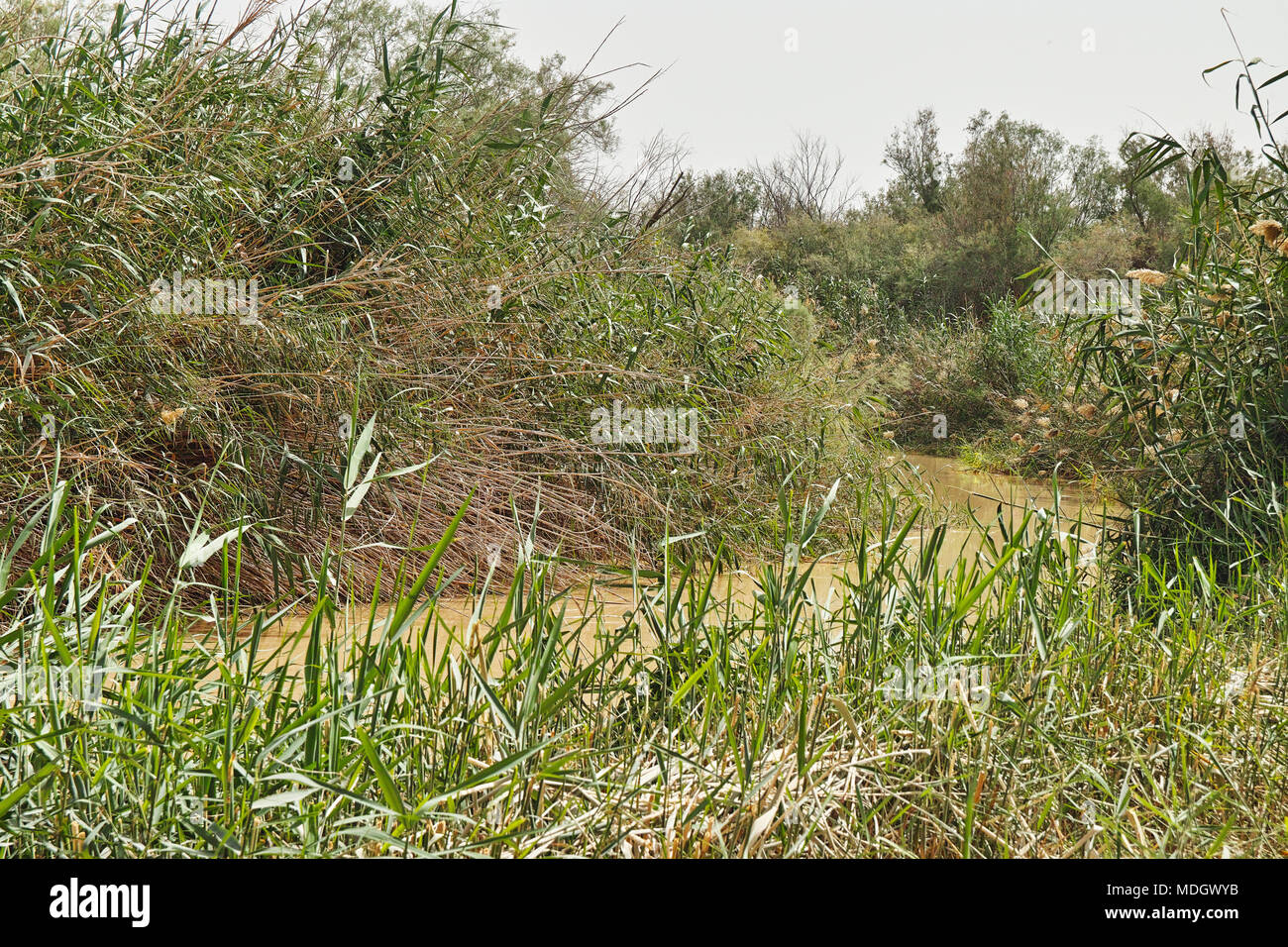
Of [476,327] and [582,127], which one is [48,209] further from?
[582,127]

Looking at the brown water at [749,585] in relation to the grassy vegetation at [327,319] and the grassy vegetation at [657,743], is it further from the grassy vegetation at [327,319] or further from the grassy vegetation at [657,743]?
the grassy vegetation at [327,319]

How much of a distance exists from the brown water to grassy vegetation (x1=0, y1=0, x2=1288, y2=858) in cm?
6

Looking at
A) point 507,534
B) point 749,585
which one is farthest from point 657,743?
point 749,585

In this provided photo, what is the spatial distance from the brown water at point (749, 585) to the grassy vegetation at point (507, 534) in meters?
0.06

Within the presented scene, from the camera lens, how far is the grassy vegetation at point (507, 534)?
1.75 meters

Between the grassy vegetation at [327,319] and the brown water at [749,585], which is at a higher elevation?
the grassy vegetation at [327,319]

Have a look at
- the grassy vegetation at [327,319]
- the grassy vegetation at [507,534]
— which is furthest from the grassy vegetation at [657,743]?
the grassy vegetation at [327,319]

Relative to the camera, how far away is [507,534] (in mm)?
4566

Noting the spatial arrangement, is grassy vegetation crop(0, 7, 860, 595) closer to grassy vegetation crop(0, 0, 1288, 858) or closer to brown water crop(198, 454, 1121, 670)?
grassy vegetation crop(0, 0, 1288, 858)

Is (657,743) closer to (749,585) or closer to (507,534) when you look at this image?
(507,534)
